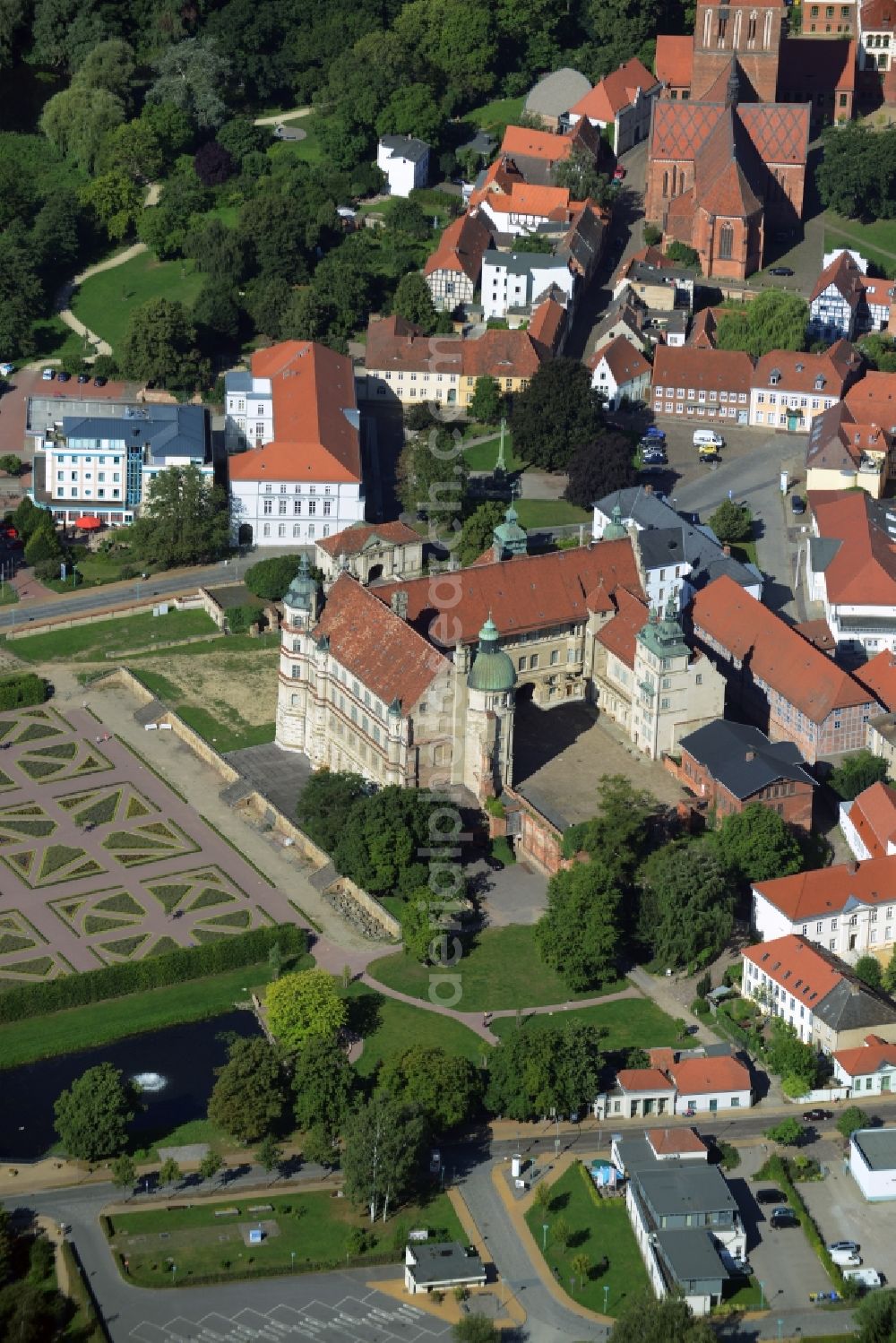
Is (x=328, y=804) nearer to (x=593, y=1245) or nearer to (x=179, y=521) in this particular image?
(x=593, y=1245)

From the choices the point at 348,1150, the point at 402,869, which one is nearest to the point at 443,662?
the point at 402,869

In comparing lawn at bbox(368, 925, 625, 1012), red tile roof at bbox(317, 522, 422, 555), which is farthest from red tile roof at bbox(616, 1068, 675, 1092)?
red tile roof at bbox(317, 522, 422, 555)

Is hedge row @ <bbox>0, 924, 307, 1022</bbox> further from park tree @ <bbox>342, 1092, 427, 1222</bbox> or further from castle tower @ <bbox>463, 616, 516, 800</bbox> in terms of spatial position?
park tree @ <bbox>342, 1092, 427, 1222</bbox>

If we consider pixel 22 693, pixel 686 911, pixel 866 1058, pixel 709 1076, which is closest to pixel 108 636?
pixel 22 693

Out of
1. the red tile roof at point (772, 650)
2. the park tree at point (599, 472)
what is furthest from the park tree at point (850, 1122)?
the park tree at point (599, 472)

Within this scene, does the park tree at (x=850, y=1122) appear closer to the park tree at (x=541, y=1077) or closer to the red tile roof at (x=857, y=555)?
the park tree at (x=541, y=1077)

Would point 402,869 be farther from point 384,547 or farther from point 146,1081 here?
point 384,547
